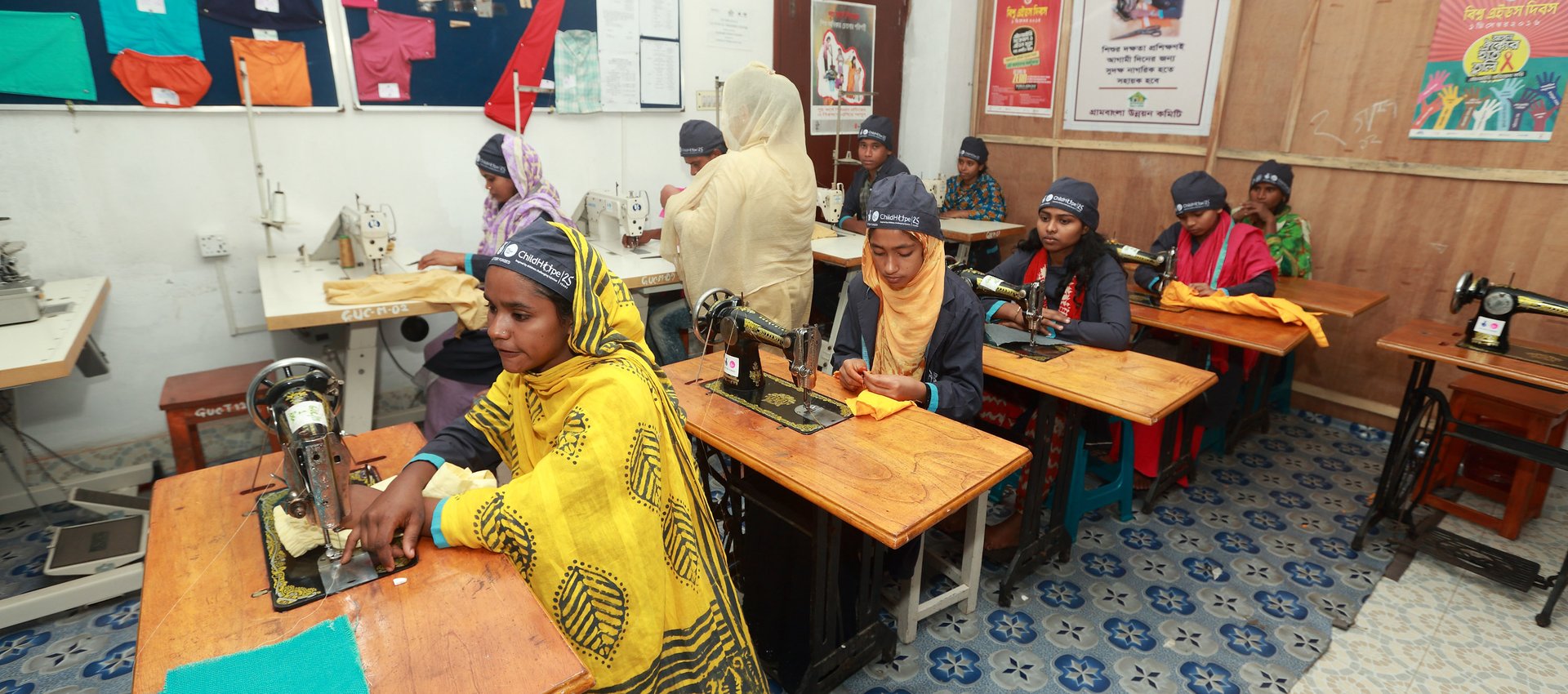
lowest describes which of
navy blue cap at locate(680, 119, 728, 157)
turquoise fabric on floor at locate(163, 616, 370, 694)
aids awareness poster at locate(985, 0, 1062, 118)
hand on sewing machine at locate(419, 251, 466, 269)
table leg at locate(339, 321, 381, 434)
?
table leg at locate(339, 321, 381, 434)

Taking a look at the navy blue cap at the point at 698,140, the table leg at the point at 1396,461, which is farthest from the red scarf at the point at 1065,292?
the navy blue cap at the point at 698,140

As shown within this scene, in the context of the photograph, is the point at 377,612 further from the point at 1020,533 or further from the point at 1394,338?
the point at 1394,338

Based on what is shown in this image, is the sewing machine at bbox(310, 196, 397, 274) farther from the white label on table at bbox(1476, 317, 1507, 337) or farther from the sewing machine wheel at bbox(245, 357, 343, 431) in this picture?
the white label on table at bbox(1476, 317, 1507, 337)

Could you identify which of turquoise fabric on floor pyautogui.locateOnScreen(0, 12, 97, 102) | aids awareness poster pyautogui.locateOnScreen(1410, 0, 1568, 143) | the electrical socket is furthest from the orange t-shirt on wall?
aids awareness poster pyautogui.locateOnScreen(1410, 0, 1568, 143)

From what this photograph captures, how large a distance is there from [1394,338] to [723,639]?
2.92m

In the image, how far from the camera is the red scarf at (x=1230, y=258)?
3.64 metres

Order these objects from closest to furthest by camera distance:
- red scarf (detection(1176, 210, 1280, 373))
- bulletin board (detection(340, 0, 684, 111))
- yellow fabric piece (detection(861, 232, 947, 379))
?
yellow fabric piece (detection(861, 232, 947, 379)), red scarf (detection(1176, 210, 1280, 373)), bulletin board (detection(340, 0, 684, 111))

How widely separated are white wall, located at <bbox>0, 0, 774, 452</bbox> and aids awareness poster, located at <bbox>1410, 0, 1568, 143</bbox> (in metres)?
4.53

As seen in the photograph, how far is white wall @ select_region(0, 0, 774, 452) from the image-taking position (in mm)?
3172

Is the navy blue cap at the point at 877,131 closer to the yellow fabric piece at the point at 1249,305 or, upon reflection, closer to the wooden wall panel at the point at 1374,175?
the wooden wall panel at the point at 1374,175

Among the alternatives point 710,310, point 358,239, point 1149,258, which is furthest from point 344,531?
point 1149,258

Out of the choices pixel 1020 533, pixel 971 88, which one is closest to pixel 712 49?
pixel 971 88

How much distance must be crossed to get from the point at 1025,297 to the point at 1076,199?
0.50 metres

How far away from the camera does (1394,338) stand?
2.96m
